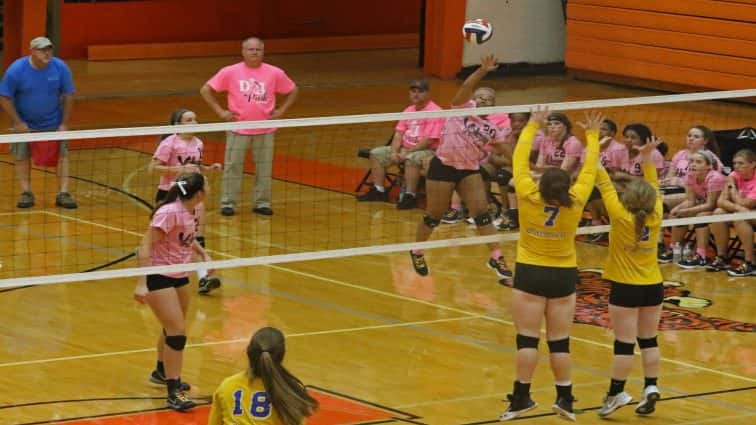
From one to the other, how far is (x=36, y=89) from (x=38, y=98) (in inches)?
4.0

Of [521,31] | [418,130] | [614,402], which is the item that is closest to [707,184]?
[418,130]

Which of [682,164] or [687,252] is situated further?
[682,164]

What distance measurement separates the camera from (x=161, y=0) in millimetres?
30500

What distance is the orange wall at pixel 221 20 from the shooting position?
29.5m

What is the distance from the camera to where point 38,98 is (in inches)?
674

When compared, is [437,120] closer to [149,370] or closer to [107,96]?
[149,370]

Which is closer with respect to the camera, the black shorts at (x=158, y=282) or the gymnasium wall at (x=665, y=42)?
the black shorts at (x=158, y=282)

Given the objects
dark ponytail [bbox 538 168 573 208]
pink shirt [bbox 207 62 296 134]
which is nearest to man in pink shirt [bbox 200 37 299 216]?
pink shirt [bbox 207 62 296 134]

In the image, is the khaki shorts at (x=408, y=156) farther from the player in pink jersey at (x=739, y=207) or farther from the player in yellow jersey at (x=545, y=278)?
the player in yellow jersey at (x=545, y=278)

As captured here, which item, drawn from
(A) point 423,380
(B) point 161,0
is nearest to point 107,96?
(B) point 161,0

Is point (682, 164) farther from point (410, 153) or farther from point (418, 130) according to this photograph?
point (410, 153)

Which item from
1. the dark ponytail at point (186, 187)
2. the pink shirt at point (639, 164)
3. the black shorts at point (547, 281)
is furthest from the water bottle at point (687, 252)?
the dark ponytail at point (186, 187)

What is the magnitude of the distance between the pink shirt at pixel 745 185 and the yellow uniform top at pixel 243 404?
8.85 metres

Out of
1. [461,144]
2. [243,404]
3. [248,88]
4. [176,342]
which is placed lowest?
[176,342]
